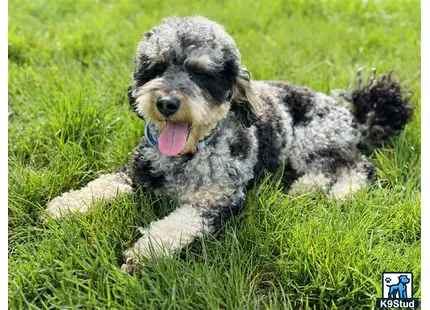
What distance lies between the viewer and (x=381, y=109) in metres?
5.17

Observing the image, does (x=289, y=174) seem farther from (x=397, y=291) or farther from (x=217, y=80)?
(x=397, y=291)

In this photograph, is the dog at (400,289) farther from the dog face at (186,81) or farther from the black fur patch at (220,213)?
the dog face at (186,81)

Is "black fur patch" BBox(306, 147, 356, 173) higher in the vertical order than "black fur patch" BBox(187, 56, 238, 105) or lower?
lower

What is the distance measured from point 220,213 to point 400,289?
1.36 metres

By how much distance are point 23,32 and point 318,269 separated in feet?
18.5

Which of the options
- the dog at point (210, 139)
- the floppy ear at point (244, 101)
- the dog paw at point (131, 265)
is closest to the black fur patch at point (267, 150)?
the dog at point (210, 139)

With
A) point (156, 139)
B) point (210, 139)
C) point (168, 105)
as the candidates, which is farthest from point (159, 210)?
point (168, 105)

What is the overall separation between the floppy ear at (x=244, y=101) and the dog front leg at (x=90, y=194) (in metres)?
1.09

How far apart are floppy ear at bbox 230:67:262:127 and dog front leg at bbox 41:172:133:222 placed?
3.59 feet

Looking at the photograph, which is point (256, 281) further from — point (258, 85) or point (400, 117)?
point (400, 117)

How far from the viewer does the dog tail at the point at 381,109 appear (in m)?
5.12

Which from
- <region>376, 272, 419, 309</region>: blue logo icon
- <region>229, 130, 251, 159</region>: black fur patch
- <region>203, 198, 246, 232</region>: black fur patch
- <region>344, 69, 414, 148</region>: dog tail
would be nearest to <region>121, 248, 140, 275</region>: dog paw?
<region>203, 198, 246, 232</region>: black fur patch

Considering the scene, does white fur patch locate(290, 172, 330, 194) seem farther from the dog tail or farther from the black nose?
the black nose

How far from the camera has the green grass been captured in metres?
3.23
